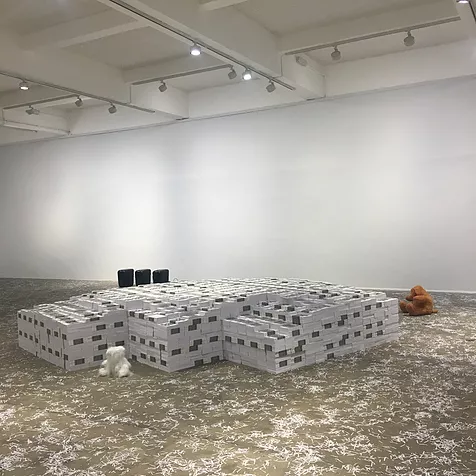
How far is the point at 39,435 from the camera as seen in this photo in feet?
9.15

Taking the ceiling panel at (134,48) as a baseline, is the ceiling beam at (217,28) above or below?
below

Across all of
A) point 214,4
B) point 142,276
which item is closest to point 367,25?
point 214,4

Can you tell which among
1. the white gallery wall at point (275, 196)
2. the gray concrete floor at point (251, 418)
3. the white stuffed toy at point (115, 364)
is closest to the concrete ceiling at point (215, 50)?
the white gallery wall at point (275, 196)

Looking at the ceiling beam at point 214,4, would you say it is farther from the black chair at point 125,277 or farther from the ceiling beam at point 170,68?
the black chair at point 125,277

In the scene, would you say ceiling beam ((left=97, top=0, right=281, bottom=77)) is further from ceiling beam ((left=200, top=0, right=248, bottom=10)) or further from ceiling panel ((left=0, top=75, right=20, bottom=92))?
ceiling panel ((left=0, top=75, right=20, bottom=92))

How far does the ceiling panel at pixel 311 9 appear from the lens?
5.21 meters

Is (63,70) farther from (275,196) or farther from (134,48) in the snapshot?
(275,196)

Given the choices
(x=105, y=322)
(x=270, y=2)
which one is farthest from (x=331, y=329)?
(x=270, y=2)

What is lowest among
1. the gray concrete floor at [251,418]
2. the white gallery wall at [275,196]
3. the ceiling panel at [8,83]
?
the gray concrete floor at [251,418]

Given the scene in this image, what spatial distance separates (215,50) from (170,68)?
1.67 meters

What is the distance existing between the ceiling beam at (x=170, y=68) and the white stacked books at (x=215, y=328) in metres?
3.23

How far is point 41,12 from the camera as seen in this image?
5113mm

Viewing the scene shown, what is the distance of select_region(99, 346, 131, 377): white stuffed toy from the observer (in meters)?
3.78

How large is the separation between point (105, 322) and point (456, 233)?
480cm
